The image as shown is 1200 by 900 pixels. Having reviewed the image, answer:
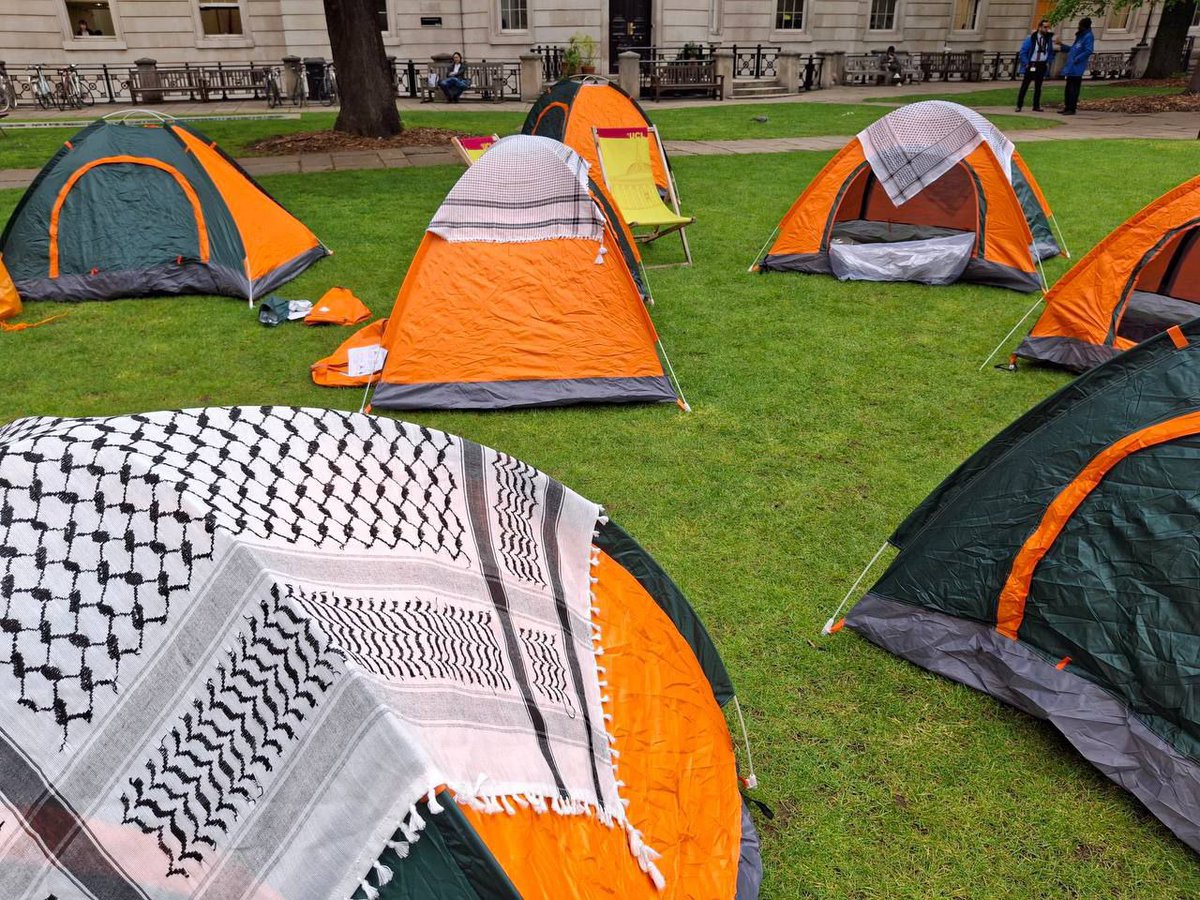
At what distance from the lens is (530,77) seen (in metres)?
20.5

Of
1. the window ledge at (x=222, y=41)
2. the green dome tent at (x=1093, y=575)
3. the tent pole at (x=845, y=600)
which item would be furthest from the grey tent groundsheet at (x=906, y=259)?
the window ledge at (x=222, y=41)

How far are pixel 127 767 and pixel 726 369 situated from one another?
506 centimetres

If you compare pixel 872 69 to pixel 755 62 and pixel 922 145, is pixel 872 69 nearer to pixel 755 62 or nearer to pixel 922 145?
pixel 755 62

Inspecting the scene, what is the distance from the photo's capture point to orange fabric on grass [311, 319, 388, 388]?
5801 mm

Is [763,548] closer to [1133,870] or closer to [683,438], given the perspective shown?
[683,438]

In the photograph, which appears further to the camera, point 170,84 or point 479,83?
point 479,83

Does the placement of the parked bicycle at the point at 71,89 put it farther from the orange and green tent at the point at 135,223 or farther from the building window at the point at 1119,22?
the building window at the point at 1119,22

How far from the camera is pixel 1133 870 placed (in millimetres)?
2648

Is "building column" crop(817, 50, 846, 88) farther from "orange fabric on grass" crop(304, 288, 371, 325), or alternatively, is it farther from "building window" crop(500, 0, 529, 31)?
"orange fabric on grass" crop(304, 288, 371, 325)

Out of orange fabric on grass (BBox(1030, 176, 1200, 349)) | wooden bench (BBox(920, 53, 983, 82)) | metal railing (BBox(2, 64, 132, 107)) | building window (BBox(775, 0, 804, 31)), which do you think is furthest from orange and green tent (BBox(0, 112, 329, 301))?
wooden bench (BBox(920, 53, 983, 82))

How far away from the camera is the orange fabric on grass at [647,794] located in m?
1.75

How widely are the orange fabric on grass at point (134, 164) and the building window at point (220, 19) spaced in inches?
682

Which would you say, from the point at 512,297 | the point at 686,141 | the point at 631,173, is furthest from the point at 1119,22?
the point at 512,297

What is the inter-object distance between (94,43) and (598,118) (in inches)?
684
